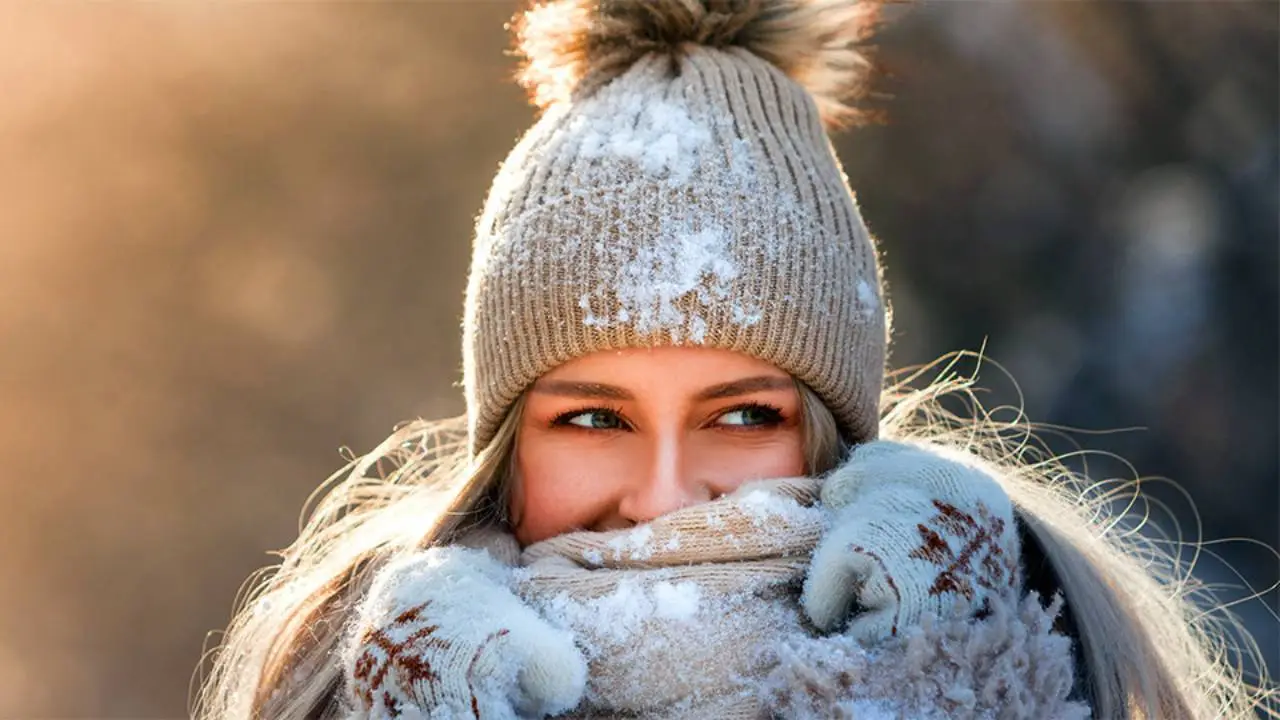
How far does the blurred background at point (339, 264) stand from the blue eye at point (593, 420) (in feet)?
10.3

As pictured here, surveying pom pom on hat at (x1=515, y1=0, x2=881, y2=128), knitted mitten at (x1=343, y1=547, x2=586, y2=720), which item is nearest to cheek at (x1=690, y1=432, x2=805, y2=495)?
knitted mitten at (x1=343, y1=547, x2=586, y2=720)

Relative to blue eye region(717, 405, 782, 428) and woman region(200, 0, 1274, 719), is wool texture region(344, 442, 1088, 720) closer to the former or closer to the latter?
woman region(200, 0, 1274, 719)

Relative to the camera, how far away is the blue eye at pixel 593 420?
1.79 meters

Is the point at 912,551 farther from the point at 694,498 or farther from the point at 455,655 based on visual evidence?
the point at 455,655

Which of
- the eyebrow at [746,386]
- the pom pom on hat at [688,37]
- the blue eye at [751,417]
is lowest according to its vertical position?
the blue eye at [751,417]

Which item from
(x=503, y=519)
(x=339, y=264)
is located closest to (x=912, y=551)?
(x=503, y=519)

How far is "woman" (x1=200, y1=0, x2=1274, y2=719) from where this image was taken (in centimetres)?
144

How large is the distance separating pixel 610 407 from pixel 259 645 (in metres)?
0.72

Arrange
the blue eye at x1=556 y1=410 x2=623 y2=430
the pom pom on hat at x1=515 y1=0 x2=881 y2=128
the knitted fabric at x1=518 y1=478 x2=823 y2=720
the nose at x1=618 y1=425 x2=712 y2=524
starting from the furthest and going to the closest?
1. the pom pom on hat at x1=515 y1=0 x2=881 y2=128
2. the blue eye at x1=556 y1=410 x2=623 y2=430
3. the nose at x1=618 y1=425 x2=712 y2=524
4. the knitted fabric at x1=518 y1=478 x2=823 y2=720

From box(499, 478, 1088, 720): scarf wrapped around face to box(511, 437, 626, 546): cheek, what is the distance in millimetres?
45

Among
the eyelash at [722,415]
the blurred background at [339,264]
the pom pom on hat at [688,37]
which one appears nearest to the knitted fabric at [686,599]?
the eyelash at [722,415]

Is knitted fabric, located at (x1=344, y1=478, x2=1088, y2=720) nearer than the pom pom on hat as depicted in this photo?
Yes

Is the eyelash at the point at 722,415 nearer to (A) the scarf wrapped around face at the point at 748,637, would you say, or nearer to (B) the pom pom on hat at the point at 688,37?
(A) the scarf wrapped around face at the point at 748,637

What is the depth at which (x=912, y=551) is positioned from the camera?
56.5 inches
